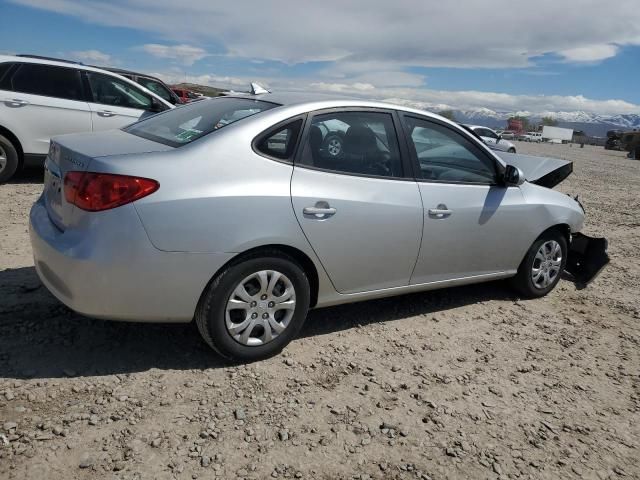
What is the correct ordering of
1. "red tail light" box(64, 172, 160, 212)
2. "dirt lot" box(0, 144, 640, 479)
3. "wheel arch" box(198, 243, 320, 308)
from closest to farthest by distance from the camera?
"dirt lot" box(0, 144, 640, 479), "red tail light" box(64, 172, 160, 212), "wheel arch" box(198, 243, 320, 308)

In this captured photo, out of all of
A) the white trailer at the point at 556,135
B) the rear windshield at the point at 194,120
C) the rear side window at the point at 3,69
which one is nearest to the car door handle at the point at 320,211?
the rear windshield at the point at 194,120

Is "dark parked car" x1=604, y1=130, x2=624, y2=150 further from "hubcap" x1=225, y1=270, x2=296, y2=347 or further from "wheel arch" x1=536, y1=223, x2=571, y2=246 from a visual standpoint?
"hubcap" x1=225, y1=270, x2=296, y2=347

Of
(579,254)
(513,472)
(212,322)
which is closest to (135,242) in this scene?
(212,322)

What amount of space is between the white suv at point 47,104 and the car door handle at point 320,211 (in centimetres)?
573

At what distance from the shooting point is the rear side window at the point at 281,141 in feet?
10.4

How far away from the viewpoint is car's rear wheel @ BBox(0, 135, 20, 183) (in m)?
7.14

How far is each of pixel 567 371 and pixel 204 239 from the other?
2617 millimetres

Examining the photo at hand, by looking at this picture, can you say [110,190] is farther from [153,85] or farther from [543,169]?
[153,85]

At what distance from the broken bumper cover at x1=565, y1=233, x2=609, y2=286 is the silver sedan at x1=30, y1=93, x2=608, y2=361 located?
4.59 feet

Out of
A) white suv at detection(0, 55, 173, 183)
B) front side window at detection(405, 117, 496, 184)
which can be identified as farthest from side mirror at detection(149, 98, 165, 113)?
front side window at detection(405, 117, 496, 184)

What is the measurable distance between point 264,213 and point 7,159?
228 inches

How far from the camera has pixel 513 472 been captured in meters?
2.60

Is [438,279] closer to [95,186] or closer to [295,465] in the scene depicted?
[295,465]

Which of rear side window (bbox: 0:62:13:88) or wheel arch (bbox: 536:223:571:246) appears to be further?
rear side window (bbox: 0:62:13:88)
